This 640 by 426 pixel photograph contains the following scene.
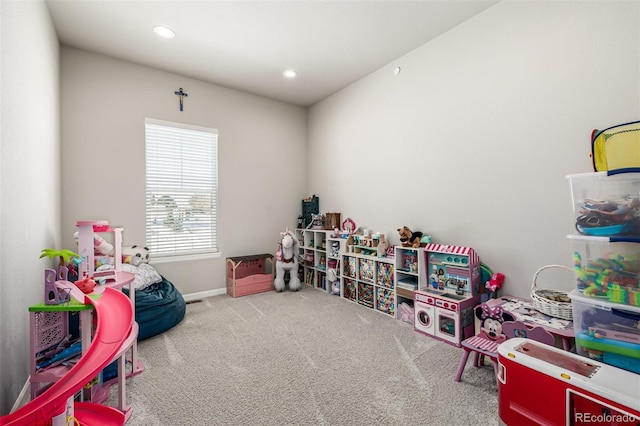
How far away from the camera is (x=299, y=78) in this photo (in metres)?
3.66

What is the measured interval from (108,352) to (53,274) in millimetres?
721

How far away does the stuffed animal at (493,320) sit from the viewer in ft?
6.25

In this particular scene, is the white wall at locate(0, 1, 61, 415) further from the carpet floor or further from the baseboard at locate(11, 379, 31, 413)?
the carpet floor

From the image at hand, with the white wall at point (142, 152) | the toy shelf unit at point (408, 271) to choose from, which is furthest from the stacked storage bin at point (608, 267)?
the white wall at point (142, 152)

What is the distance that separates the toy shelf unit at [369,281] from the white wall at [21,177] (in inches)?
110

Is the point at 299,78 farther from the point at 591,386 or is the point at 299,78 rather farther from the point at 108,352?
the point at 591,386

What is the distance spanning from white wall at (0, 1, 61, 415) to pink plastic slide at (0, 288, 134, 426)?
39cm

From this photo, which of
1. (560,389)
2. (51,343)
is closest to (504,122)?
(560,389)

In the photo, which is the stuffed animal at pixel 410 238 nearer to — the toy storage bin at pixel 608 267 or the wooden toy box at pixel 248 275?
the toy storage bin at pixel 608 267

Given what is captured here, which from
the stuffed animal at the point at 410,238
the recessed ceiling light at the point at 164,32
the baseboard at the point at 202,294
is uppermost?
the recessed ceiling light at the point at 164,32

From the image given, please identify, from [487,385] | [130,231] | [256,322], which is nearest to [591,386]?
[487,385]

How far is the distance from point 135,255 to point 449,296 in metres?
3.20

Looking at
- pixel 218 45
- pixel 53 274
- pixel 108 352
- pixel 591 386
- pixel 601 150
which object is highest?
pixel 218 45

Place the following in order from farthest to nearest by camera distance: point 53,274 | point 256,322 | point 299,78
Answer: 1. point 299,78
2. point 256,322
3. point 53,274
